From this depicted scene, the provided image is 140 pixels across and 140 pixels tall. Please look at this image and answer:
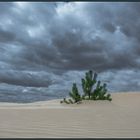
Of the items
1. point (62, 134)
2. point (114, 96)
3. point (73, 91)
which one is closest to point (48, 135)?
point (62, 134)

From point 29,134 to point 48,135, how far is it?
178 millimetres

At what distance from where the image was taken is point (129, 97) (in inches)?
544

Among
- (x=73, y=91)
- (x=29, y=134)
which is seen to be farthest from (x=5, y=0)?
(x=73, y=91)

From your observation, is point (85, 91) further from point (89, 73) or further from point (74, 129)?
point (74, 129)

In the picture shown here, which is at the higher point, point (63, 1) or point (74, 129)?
point (63, 1)

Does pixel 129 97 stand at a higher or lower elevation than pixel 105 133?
higher

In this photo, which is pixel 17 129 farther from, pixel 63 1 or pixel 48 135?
pixel 63 1

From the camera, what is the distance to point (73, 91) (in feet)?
31.3

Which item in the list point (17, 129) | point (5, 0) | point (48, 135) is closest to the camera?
point (5, 0)

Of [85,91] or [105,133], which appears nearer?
[105,133]

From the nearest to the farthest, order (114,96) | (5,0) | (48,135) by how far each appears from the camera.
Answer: (5,0), (48,135), (114,96)

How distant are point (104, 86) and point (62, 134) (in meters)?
6.84

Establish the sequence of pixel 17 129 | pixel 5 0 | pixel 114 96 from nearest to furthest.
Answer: pixel 5 0
pixel 17 129
pixel 114 96

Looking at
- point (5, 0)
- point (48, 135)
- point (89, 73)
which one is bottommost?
point (48, 135)
